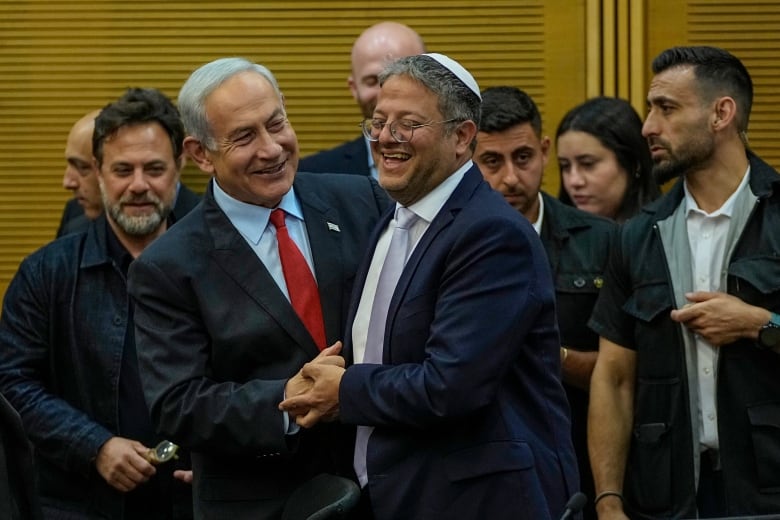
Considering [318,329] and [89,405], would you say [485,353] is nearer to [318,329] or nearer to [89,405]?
[318,329]

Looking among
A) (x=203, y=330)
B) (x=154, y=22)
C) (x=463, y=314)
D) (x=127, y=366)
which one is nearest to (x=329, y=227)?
(x=203, y=330)

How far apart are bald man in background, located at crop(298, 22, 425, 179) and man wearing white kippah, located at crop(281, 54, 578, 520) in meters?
A: 1.75

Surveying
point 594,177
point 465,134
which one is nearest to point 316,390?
point 465,134

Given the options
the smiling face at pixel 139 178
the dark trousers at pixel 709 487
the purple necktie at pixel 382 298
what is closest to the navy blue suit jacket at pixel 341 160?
the smiling face at pixel 139 178

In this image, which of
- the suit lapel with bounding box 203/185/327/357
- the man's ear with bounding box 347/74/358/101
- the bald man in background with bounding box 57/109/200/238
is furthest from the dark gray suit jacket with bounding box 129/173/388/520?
the man's ear with bounding box 347/74/358/101

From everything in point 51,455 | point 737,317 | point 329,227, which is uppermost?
point 329,227

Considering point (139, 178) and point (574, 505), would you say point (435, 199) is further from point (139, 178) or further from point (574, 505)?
point (139, 178)

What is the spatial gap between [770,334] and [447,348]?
1.20 m

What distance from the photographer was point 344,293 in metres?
3.50

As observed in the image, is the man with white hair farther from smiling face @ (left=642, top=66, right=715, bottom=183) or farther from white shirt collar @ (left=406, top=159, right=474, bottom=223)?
smiling face @ (left=642, top=66, right=715, bottom=183)

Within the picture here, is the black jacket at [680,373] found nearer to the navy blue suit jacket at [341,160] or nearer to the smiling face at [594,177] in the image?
the smiling face at [594,177]

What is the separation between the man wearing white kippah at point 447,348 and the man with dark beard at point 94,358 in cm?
129

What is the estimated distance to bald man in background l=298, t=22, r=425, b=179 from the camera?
5.04 metres

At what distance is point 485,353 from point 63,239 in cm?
206
